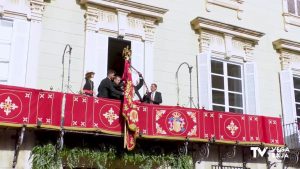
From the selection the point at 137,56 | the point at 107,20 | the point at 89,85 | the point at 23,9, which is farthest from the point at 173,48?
the point at 23,9

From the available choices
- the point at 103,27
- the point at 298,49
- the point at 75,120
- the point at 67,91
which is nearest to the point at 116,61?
the point at 103,27

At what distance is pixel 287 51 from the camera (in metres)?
14.9

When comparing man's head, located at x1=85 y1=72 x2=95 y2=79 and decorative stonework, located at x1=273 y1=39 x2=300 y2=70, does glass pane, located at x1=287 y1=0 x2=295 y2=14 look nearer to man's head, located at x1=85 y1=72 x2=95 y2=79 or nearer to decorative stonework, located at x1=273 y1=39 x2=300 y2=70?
decorative stonework, located at x1=273 y1=39 x2=300 y2=70

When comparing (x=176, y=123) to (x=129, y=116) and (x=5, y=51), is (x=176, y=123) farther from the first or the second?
(x=5, y=51)

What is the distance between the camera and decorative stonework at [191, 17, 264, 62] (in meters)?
13.5

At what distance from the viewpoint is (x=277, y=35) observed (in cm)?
1510

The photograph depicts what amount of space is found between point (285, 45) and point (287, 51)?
0.78 ft

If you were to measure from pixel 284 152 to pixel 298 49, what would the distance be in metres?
3.55

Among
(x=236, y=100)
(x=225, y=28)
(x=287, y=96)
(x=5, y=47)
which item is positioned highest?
(x=225, y=28)

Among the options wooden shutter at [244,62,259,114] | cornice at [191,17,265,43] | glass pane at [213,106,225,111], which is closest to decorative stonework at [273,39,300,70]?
cornice at [191,17,265,43]

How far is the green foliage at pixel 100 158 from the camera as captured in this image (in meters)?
10.2

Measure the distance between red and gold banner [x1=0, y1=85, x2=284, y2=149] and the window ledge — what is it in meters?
3.96

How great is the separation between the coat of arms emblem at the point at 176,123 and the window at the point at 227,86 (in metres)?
1.94

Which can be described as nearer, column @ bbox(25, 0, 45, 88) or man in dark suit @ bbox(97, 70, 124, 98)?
column @ bbox(25, 0, 45, 88)
